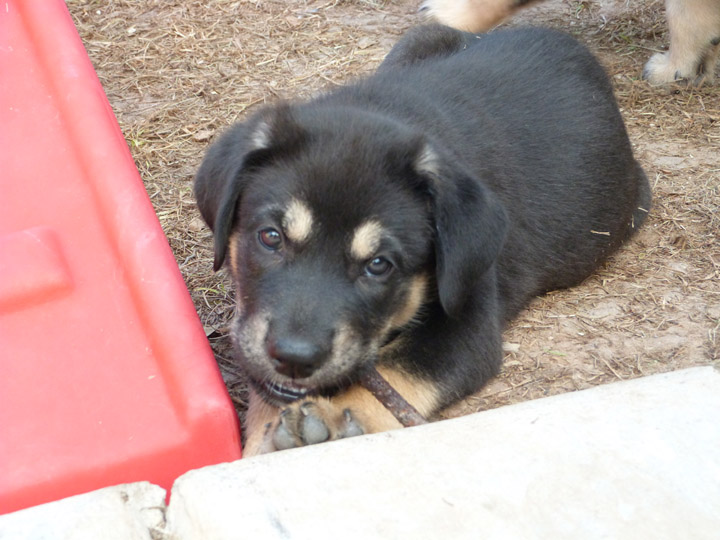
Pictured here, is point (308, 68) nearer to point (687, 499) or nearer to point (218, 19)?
point (218, 19)

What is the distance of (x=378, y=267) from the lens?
11.0 ft

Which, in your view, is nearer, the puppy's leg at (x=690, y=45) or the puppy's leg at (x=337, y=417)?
the puppy's leg at (x=337, y=417)

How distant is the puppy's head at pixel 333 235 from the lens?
3.19 m

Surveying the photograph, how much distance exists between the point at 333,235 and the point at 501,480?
1.13 meters

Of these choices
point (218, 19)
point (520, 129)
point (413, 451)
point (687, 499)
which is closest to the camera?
point (687, 499)

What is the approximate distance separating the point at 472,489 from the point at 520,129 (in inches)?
93.2

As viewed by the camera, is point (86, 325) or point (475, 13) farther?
point (475, 13)

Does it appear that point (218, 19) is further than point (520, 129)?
Yes

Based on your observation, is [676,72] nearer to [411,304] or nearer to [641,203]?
[641,203]

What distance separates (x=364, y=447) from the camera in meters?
2.72

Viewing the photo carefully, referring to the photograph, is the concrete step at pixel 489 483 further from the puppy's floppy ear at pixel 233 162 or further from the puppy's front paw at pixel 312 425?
the puppy's floppy ear at pixel 233 162

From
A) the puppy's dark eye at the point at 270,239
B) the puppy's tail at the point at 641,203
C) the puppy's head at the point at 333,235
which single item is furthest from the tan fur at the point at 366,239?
the puppy's tail at the point at 641,203

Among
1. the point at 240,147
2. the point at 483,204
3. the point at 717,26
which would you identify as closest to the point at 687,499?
the point at 483,204

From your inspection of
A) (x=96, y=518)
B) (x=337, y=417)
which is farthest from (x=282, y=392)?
(x=96, y=518)
